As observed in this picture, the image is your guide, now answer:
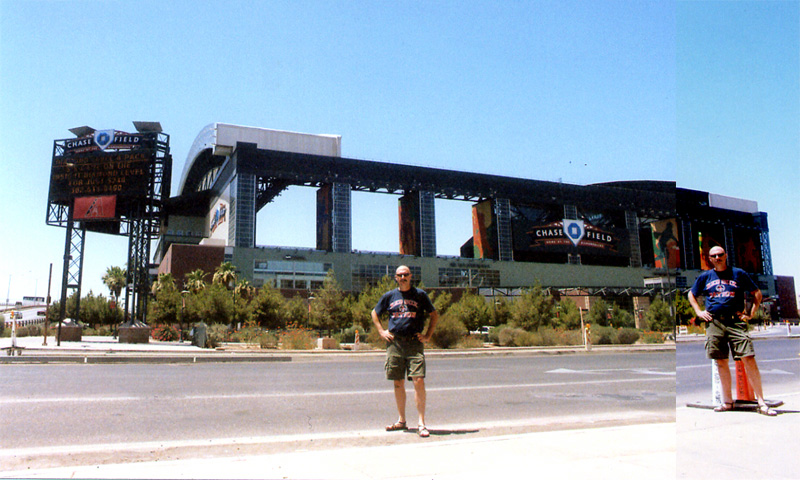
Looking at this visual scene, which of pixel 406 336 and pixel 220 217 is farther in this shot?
pixel 220 217

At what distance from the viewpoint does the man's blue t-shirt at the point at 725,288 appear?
19.0 ft

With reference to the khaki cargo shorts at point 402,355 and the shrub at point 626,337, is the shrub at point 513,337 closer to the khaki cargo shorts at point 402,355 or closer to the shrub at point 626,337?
the shrub at point 626,337

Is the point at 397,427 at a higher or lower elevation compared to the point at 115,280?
lower

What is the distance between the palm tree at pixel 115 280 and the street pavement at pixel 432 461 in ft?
295

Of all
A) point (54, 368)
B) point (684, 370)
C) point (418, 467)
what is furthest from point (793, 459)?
point (54, 368)

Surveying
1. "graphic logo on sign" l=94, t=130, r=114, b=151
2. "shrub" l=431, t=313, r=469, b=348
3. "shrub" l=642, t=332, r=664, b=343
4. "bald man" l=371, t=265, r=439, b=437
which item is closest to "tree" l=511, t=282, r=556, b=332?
"shrub" l=642, t=332, r=664, b=343

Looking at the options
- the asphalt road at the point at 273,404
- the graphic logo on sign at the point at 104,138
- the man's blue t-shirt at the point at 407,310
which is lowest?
the asphalt road at the point at 273,404

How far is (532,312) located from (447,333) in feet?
45.5

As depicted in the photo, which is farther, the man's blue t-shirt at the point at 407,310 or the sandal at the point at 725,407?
the sandal at the point at 725,407

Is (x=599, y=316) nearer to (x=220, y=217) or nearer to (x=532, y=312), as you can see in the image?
(x=532, y=312)

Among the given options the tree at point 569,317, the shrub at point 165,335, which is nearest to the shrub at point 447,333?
the tree at point 569,317

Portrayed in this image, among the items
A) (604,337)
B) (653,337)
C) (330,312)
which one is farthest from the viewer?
(330,312)

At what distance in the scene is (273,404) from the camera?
8.28m

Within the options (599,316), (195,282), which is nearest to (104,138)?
(195,282)
